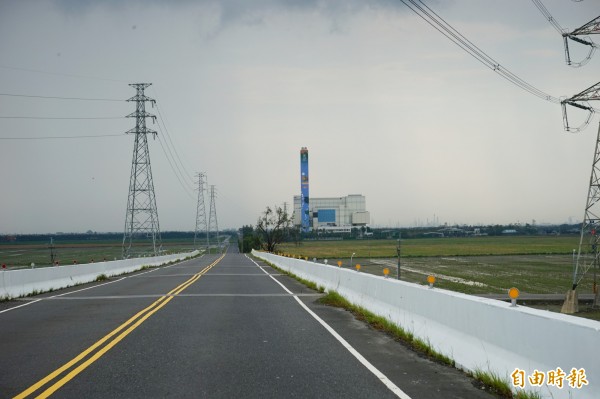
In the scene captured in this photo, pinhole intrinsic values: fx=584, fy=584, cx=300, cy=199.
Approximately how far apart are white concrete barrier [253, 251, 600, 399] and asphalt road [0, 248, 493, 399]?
42 centimetres

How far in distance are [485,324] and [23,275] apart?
60.3ft

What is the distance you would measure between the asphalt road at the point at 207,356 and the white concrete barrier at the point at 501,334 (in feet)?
1.39

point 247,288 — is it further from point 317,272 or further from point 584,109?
point 584,109

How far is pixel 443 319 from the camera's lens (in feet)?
30.3

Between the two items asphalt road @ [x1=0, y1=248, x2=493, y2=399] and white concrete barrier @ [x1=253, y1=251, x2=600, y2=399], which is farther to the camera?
asphalt road @ [x1=0, y1=248, x2=493, y2=399]

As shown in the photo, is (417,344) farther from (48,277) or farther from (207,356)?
(48,277)

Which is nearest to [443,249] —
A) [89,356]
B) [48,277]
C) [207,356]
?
[48,277]

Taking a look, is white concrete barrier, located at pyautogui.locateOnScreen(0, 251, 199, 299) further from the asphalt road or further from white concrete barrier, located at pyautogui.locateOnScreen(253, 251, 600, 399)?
white concrete barrier, located at pyautogui.locateOnScreen(253, 251, 600, 399)

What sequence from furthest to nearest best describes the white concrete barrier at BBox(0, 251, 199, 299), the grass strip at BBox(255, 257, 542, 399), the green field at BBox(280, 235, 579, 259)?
the green field at BBox(280, 235, 579, 259), the white concrete barrier at BBox(0, 251, 199, 299), the grass strip at BBox(255, 257, 542, 399)

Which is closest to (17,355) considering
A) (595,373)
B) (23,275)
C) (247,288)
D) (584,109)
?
(595,373)

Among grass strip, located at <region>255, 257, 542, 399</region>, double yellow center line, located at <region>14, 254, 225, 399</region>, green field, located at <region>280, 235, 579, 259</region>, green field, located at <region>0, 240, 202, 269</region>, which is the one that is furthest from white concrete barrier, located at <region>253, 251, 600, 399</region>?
green field, located at <region>280, 235, 579, 259</region>

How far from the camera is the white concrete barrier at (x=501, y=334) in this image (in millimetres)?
5527

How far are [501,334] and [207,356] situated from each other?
15.1ft

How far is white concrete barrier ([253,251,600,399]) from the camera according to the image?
218 inches
